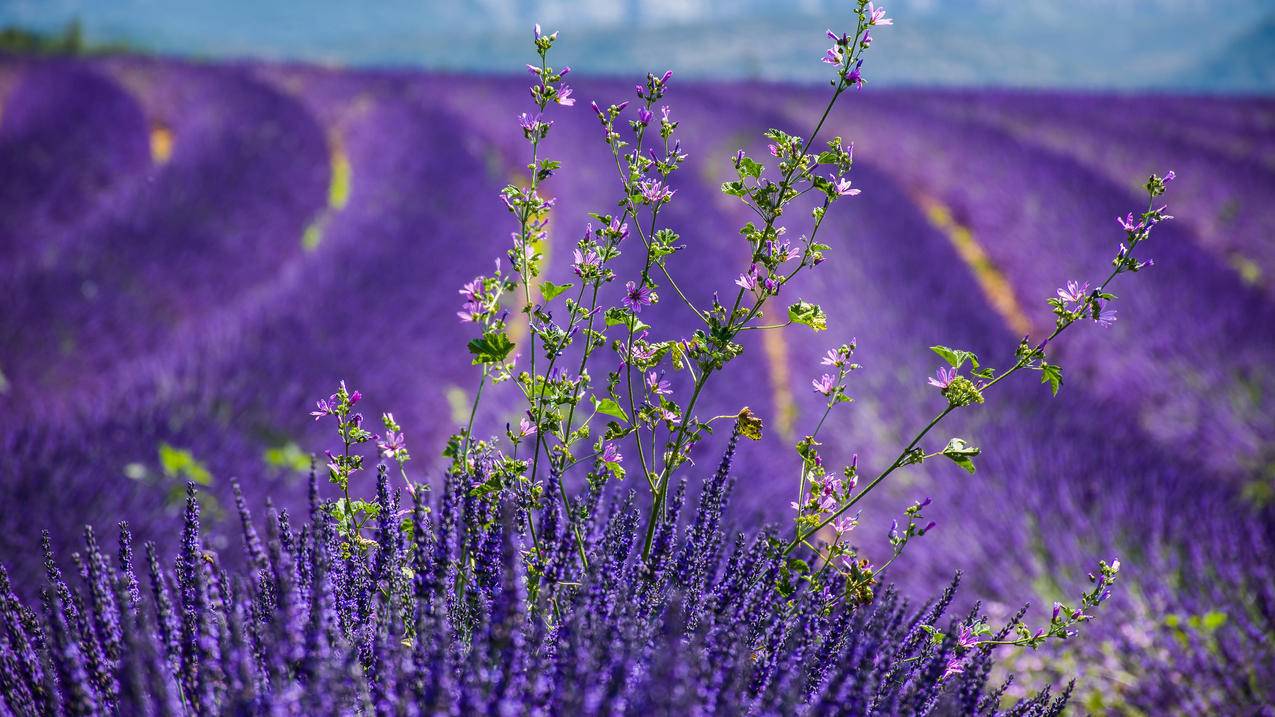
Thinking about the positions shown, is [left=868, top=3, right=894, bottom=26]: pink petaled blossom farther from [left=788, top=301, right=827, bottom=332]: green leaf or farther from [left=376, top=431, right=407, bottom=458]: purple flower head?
[left=376, top=431, right=407, bottom=458]: purple flower head

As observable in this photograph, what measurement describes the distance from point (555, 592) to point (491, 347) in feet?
1.11

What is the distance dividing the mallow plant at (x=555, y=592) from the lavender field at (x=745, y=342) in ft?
3.18

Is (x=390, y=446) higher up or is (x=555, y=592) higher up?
(x=390, y=446)

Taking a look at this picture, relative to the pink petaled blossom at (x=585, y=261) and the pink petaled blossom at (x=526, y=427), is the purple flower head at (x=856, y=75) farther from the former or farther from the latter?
the pink petaled blossom at (x=526, y=427)

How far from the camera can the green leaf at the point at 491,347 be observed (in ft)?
3.38

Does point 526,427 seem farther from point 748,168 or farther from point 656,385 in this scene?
point 748,168

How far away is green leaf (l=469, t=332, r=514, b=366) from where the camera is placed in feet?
3.38

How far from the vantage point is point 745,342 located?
4.98 m

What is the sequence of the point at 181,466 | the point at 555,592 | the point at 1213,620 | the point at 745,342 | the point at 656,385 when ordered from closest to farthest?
the point at 555,592 < the point at 656,385 < the point at 1213,620 < the point at 181,466 < the point at 745,342

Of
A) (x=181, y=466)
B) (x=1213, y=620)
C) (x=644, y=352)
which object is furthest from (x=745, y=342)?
(x=644, y=352)

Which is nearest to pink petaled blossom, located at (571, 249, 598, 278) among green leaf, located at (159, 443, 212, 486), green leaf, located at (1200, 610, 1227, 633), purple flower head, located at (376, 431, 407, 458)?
purple flower head, located at (376, 431, 407, 458)

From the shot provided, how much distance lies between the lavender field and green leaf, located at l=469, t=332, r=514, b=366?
1.22 m

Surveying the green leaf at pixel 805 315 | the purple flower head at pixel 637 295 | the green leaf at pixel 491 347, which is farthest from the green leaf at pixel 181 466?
the green leaf at pixel 805 315

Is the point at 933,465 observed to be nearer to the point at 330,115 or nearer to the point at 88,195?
the point at 88,195
